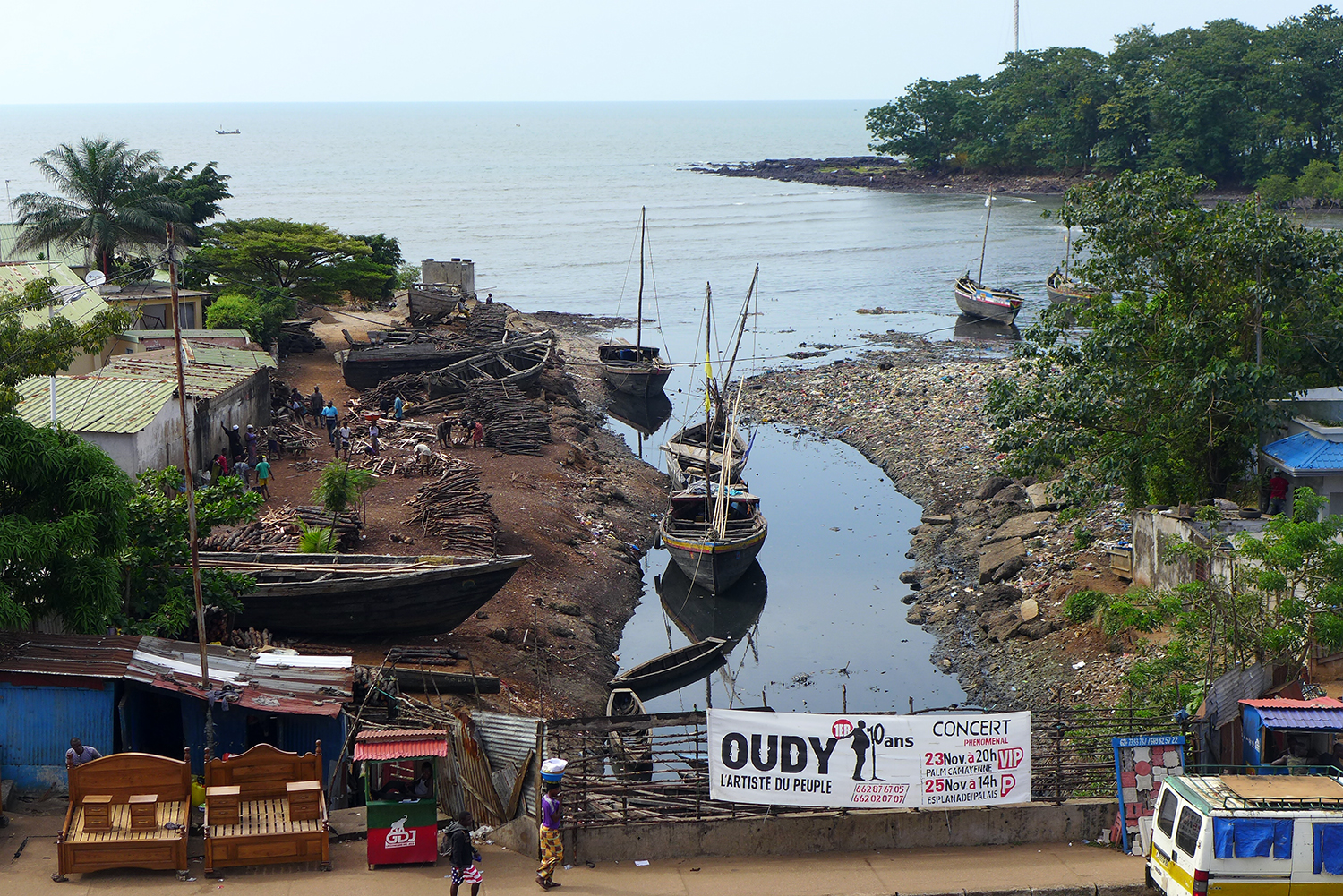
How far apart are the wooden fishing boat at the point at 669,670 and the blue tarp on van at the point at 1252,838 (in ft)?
39.8

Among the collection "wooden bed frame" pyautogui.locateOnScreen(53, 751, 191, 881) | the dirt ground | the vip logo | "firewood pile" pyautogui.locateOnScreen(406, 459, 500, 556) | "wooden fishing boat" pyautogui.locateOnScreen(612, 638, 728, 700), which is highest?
"wooden bed frame" pyautogui.locateOnScreen(53, 751, 191, 881)

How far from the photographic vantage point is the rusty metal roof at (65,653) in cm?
1238

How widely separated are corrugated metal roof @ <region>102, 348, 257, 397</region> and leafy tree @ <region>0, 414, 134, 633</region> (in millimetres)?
10987

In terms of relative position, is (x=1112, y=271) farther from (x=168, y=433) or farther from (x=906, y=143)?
(x=906, y=143)

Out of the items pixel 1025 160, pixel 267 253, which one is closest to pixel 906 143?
pixel 1025 160

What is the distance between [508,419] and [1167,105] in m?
84.2

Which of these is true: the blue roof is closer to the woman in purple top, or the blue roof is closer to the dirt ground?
the dirt ground

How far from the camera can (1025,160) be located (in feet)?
383

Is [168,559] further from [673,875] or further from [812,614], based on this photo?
[812,614]

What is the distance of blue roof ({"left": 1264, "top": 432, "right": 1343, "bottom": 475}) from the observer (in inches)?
770

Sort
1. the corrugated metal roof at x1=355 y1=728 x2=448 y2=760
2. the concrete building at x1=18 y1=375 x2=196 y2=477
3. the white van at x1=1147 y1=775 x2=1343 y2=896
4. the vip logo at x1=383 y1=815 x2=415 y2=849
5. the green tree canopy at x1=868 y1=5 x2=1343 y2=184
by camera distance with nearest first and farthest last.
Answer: the white van at x1=1147 y1=775 x2=1343 y2=896, the vip logo at x1=383 y1=815 x2=415 y2=849, the corrugated metal roof at x1=355 y1=728 x2=448 y2=760, the concrete building at x1=18 y1=375 x2=196 y2=477, the green tree canopy at x1=868 y1=5 x2=1343 y2=184

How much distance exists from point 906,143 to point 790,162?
149 ft

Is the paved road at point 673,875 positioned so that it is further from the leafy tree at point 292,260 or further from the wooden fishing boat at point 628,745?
the leafy tree at point 292,260

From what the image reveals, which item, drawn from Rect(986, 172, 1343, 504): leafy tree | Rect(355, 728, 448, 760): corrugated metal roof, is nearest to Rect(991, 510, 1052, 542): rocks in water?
Rect(986, 172, 1343, 504): leafy tree
